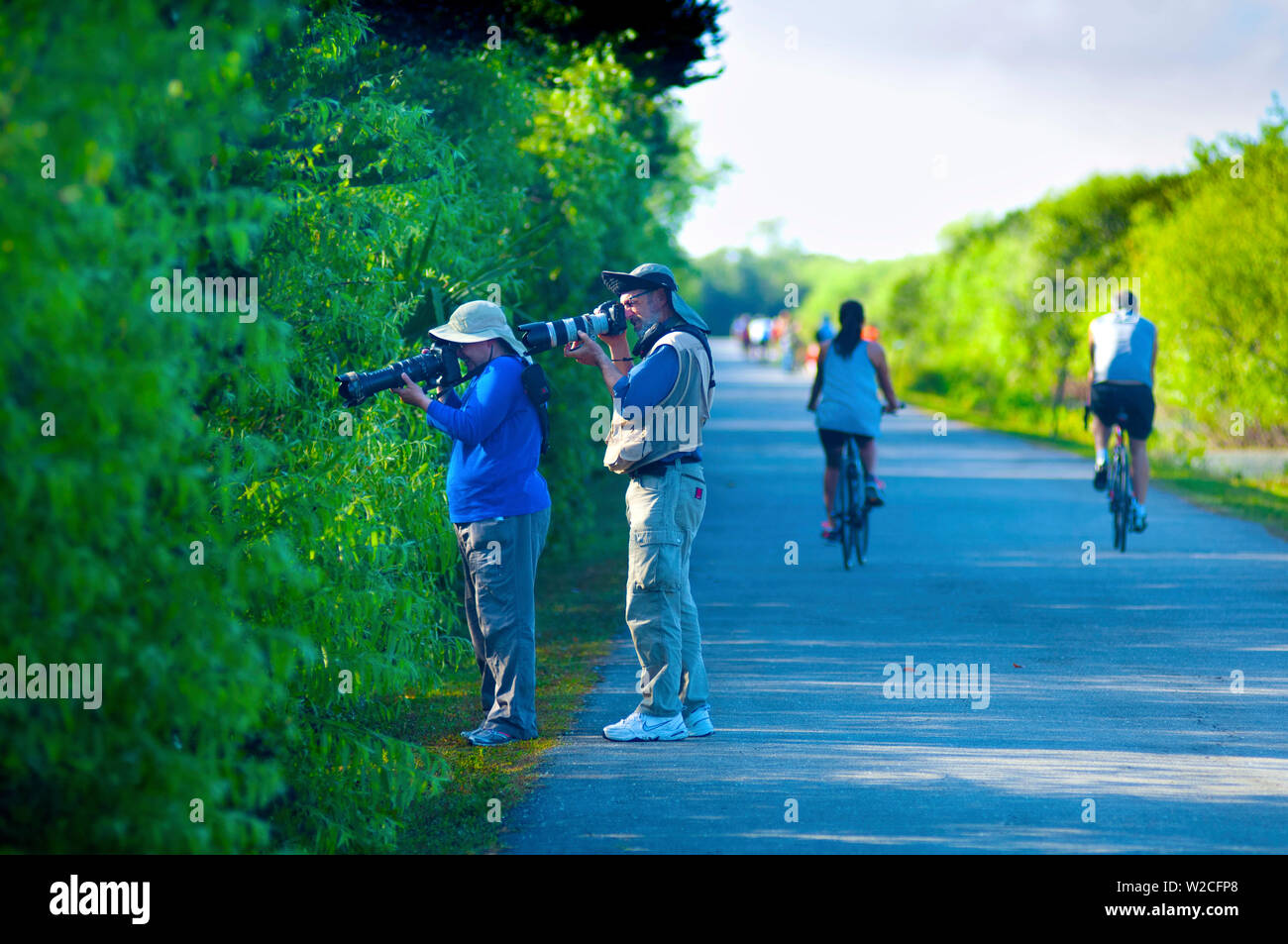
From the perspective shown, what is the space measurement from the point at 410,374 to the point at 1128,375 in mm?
7812

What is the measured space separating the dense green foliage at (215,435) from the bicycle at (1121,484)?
6.65 meters

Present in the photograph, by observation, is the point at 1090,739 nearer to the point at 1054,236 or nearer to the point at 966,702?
the point at 966,702

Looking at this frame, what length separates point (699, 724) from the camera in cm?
686

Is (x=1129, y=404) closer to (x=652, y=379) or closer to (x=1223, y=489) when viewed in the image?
(x=1223, y=489)

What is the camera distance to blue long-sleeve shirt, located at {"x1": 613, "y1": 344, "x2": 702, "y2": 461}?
6.57 meters

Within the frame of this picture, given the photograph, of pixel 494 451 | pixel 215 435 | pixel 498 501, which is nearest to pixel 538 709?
pixel 498 501

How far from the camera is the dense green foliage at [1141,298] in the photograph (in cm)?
1873

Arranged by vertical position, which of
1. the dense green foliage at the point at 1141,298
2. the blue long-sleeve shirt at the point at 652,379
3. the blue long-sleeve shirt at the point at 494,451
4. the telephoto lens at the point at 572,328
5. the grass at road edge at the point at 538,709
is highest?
the dense green foliage at the point at 1141,298

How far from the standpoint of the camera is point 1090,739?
6.72 m

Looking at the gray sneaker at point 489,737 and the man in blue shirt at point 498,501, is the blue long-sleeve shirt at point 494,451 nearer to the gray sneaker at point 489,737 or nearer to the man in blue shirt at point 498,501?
the man in blue shirt at point 498,501

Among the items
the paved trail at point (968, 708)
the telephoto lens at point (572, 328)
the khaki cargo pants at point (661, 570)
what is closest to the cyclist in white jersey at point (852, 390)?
the paved trail at point (968, 708)

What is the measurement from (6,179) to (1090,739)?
5.23m
